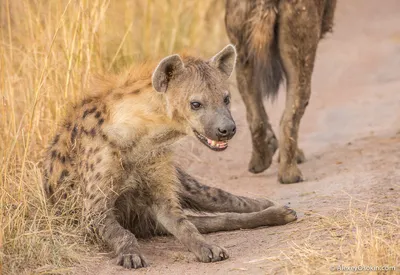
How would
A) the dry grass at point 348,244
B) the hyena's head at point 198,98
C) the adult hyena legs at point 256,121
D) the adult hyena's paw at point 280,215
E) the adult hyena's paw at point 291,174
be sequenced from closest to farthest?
1. the dry grass at point 348,244
2. the hyena's head at point 198,98
3. the adult hyena's paw at point 280,215
4. the adult hyena's paw at point 291,174
5. the adult hyena legs at point 256,121

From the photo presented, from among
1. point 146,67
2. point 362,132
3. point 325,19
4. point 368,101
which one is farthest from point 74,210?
point 368,101

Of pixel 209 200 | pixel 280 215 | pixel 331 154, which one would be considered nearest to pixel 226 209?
pixel 209 200

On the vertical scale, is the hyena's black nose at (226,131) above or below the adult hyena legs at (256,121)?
above

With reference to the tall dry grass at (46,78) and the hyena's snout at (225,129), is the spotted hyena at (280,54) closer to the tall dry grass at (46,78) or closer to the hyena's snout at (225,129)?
the tall dry grass at (46,78)

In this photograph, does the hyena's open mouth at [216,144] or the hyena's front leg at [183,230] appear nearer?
the hyena's front leg at [183,230]

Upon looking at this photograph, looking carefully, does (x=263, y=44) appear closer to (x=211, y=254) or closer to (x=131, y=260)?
(x=211, y=254)

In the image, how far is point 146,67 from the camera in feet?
13.6

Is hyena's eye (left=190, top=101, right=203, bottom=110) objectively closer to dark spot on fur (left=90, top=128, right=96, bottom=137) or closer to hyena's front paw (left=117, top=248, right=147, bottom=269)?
dark spot on fur (left=90, top=128, right=96, bottom=137)

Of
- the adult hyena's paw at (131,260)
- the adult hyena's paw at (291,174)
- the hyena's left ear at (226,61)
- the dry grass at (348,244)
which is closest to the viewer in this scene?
the dry grass at (348,244)

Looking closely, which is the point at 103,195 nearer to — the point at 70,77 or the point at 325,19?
the point at 70,77

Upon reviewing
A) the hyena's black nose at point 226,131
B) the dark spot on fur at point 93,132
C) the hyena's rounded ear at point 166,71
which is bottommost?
the dark spot on fur at point 93,132

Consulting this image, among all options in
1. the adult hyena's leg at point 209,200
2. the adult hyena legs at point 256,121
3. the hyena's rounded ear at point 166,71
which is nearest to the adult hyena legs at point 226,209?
the adult hyena's leg at point 209,200

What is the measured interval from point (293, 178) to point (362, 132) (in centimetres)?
136

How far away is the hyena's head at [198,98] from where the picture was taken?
12.5 ft
